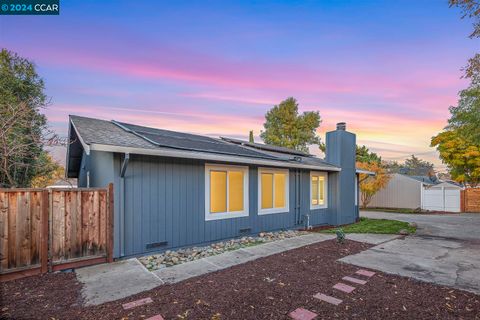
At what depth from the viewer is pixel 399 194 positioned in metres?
19.2

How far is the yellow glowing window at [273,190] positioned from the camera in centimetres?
758

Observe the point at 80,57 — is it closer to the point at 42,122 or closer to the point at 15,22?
the point at 15,22

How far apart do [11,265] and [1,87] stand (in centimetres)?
1052

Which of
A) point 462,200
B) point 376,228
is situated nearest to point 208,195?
point 376,228

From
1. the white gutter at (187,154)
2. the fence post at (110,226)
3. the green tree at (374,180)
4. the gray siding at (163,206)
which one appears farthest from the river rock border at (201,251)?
the green tree at (374,180)

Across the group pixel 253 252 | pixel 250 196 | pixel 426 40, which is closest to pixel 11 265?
pixel 253 252

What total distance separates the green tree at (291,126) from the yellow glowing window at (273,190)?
15330mm

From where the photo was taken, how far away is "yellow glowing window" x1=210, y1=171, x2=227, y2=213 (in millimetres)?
6350

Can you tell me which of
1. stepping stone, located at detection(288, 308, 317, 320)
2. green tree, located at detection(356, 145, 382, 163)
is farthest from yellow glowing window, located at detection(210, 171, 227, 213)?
green tree, located at detection(356, 145, 382, 163)

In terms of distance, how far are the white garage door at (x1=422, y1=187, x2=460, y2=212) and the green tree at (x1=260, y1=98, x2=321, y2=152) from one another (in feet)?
32.7

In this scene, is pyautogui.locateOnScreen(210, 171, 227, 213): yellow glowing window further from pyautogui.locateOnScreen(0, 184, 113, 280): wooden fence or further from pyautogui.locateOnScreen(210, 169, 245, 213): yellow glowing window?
pyautogui.locateOnScreen(0, 184, 113, 280): wooden fence

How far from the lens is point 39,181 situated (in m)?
12.9

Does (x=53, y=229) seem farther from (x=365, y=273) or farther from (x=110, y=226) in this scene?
(x=365, y=273)

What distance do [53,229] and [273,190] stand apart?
18.7 feet
